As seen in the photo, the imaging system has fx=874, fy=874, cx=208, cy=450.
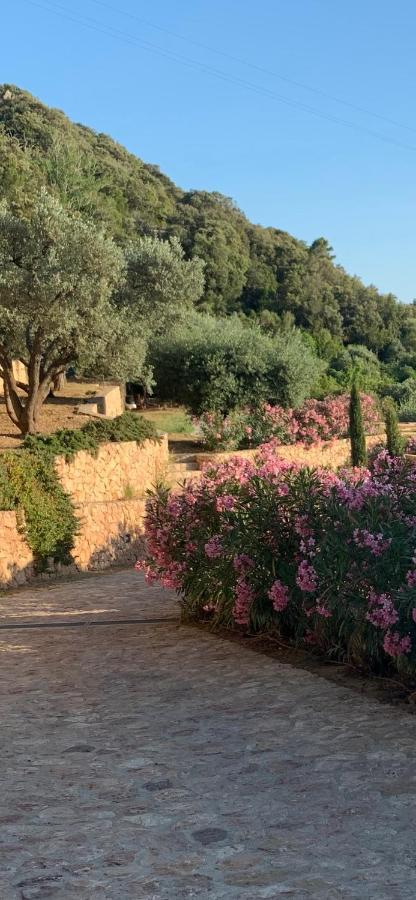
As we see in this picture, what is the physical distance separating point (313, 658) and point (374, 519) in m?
1.42

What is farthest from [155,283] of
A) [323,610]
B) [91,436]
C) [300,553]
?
[323,610]

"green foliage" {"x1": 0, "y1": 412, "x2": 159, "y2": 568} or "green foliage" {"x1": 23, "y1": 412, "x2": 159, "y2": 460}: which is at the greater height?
"green foliage" {"x1": 23, "y1": 412, "x2": 159, "y2": 460}

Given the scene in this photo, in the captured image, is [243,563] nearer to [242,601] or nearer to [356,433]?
[242,601]

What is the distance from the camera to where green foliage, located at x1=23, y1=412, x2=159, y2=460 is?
45.7ft

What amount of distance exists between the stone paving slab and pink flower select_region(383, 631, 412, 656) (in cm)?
392

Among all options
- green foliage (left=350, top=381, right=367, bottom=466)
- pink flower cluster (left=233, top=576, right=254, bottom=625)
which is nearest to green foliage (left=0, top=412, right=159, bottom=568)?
pink flower cluster (left=233, top=576, right=254, bottom=625)

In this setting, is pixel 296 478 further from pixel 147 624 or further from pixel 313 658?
pixel 147 624

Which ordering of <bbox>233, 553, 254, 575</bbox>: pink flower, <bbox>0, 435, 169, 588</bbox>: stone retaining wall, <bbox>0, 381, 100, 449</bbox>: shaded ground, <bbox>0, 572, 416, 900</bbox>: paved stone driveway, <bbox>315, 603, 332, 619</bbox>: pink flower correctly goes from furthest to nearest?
1. <bbox>0, 381, 100, 449</bbox>: shaded ground
2. <bbox>0, 435, 169, 588</bbox>: stone retaining wall
3. <bbox>233, 553, 254, 575</bbox>: pink flower
4. <bbox>315, 603, 332, 619</bbox>: pink flower
5. <bbox>0, 572, 416, 900</bbox>: paved stone driveway

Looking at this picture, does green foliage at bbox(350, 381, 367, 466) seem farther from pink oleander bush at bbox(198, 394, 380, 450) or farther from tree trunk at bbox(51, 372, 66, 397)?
tree trunk at bbox(51, 372, 66, 397)

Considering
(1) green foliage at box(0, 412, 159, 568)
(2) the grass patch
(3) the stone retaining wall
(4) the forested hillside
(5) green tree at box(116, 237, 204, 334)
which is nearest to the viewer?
(3) the stone retaining wall

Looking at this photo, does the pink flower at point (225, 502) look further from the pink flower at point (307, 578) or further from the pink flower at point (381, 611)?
the pink flower at point (381, 611)

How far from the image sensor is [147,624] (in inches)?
335

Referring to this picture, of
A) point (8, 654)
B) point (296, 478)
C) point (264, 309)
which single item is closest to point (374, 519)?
point (296, 478)

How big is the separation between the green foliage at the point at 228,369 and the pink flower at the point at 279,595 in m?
18.8
